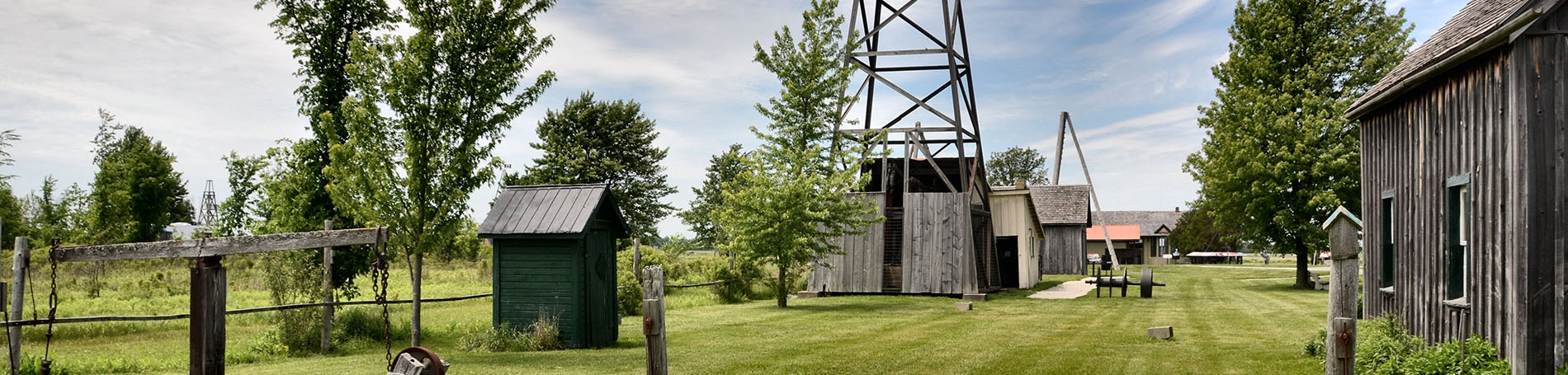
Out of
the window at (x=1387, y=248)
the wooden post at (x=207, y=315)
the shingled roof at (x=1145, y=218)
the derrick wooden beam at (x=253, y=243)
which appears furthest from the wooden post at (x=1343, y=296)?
the shingled roof at (x=1145, y=218)

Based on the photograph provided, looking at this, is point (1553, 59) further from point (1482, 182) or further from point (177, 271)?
point (177, 271)

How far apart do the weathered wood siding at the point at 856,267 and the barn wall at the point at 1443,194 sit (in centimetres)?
1516

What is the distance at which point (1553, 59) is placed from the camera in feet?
28.7

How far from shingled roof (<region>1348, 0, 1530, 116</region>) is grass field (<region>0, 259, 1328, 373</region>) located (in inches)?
131

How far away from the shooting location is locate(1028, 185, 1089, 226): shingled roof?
50.1 metres

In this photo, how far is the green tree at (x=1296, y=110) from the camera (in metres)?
29.3

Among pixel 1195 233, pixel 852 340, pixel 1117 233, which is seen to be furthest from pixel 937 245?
pixel 1117 233

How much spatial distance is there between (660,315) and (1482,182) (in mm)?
7626

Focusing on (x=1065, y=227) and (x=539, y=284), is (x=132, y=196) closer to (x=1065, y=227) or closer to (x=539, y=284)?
(x=539, y=284)

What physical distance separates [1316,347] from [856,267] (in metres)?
16.0

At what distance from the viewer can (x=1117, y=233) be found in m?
71.8

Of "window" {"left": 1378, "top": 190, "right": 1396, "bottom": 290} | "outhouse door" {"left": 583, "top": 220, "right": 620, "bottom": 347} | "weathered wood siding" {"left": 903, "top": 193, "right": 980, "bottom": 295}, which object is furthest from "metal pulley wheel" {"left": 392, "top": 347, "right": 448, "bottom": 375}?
"weathered wood siding" {"left": 903, "top": 193, "right": 980, "bottom": 295}

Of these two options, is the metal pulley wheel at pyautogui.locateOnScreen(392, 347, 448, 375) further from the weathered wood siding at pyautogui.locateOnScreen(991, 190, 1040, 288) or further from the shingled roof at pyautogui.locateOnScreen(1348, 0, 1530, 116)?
the weathered wood siding at pyautogui.locateOnScreen(991, 190, 1040, 288)

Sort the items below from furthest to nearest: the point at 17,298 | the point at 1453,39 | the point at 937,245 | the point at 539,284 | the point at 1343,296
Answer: the point at 937,245
the point at 539,284
the point at 17,298
the point at 1453,39
the point at 1343,296
